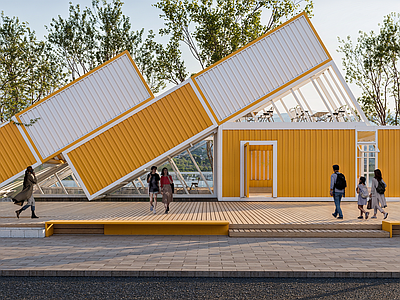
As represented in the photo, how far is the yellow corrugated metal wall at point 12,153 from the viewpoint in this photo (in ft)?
49.1

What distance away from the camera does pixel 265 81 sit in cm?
1540

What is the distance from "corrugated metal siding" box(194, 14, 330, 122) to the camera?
15.4m

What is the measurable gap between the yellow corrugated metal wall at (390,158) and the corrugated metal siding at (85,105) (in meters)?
9.58

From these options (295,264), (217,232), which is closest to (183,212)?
(217,232)

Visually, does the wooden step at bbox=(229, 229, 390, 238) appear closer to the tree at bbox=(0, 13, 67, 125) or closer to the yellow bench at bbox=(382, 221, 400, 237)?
the yellow bench at bbox=(382, 221, 400, 237)

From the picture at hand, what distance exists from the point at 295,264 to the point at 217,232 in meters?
3.23

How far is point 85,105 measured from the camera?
15141 mm

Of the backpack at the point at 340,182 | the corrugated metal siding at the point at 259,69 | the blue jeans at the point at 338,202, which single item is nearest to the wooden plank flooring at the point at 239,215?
the blue jeans at the point at 338,202

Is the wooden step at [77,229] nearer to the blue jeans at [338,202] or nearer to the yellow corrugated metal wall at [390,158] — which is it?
the blue jeans at [338,202]

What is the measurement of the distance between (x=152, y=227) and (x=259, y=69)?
8476 mm

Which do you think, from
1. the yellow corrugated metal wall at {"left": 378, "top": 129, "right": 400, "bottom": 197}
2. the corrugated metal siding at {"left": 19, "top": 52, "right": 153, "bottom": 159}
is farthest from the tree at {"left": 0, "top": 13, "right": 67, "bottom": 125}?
the yellow corrugated metal wall at {"left": 378, "top": 129, "right": 400, "bottom": 197}

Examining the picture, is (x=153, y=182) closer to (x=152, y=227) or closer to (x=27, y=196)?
(x=152, y=227)

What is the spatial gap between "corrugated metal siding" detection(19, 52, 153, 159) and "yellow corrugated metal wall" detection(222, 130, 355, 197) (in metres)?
4.14

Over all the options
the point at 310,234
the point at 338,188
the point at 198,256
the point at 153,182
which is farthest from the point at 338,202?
the point at 153,182
